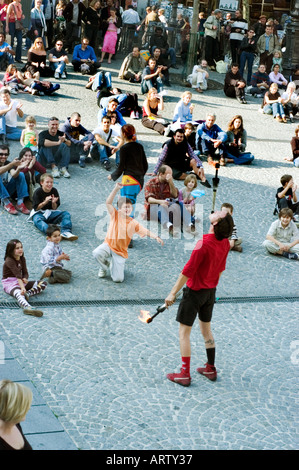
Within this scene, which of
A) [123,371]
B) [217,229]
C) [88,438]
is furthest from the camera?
[123,371]

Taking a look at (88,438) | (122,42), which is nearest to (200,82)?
(122,42)

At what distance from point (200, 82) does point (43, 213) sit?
10.4 metres

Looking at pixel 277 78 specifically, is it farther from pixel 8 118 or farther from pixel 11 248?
pixel 11 248

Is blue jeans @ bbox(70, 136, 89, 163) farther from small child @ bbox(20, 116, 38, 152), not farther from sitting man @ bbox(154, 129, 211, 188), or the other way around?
sitting man @ bbox(154, 129, 211, 188)

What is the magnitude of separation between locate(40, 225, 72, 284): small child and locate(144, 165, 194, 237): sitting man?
2.20 m

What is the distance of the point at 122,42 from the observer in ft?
72.5

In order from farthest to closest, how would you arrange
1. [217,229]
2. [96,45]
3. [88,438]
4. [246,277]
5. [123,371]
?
[96,45] < [246,277] < [123,371] < [217,229] < [88,438]

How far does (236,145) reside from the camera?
14570mm

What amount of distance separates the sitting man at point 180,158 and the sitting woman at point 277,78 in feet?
26.7

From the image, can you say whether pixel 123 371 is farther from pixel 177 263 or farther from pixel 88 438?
pixel 177 263

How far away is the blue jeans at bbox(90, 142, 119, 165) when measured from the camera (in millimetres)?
13396

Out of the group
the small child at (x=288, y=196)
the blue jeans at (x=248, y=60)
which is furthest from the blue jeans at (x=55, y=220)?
the blue jeans at (x=248, y=60)

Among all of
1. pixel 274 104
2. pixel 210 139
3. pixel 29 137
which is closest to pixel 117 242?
pixel 29 137

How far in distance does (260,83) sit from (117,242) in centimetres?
1244
